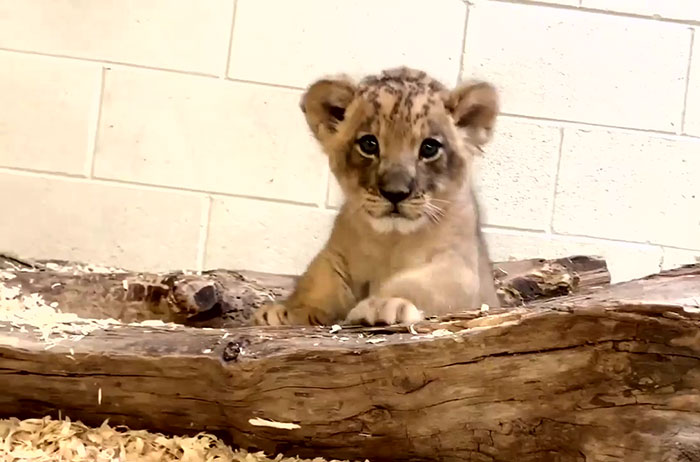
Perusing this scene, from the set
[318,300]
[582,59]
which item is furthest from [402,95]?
[582,59]

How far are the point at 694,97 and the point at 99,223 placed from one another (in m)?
1.75

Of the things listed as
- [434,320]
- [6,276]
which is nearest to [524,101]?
[434,320]

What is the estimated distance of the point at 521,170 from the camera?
8.25 feet

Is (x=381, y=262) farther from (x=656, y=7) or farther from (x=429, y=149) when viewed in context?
(x=656, y=7)

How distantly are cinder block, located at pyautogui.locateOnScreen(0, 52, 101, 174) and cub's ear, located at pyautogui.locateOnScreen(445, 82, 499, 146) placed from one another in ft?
3.92

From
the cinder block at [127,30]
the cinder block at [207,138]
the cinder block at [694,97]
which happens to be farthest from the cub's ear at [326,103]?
the cinder block at [694,97]

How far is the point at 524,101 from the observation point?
251 cm

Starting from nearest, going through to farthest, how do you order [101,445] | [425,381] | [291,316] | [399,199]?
[425,381], [101,445], [399,199], [291,316]

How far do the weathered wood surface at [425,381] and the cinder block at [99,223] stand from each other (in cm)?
109

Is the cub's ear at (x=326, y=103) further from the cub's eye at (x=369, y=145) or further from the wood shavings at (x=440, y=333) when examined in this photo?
the wood shavings at (x=440, y=333)

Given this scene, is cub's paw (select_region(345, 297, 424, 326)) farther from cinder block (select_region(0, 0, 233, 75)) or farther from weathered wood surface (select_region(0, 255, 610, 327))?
cinder block (select_region(0, 0, 233, 75))

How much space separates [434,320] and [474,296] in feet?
1.27

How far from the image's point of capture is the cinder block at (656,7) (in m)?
2.50

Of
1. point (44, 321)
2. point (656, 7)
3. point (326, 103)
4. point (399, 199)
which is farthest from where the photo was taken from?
point (656, 7)
